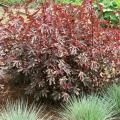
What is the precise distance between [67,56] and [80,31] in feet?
1.38

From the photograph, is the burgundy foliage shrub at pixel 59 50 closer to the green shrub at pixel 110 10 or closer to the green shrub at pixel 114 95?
the green shrub at pixel 114 95

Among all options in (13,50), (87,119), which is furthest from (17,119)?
(13,50)

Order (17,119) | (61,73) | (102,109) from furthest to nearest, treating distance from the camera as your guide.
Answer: (61,73) < (102,109) < (17,119)

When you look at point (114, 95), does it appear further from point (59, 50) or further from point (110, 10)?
point (110, 10)

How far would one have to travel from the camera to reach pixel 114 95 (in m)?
5.55

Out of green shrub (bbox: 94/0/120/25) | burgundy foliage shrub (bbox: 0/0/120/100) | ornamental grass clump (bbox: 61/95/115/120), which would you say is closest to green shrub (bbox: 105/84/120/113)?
ornamental grass clump (bbox: 61/95/115/120)

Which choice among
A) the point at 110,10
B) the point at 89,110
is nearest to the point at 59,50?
the point at 89,110

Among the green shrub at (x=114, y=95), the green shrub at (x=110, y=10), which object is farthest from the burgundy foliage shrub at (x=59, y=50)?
the green shrub at (x=110, y=10)

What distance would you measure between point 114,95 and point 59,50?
94cm

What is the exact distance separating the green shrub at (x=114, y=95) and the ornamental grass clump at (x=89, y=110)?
180mm

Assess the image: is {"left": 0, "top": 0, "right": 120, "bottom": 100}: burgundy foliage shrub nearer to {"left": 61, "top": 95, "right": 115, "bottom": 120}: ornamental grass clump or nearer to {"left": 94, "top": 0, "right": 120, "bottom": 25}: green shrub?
{"left": 61, "top": 95, "right": 115, "bottom": 120}: ornamental grass clump

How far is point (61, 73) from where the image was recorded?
5.44 meters

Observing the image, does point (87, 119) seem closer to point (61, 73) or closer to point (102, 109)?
point (102, 109)

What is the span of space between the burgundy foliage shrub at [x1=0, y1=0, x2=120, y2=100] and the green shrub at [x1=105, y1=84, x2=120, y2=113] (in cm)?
29
